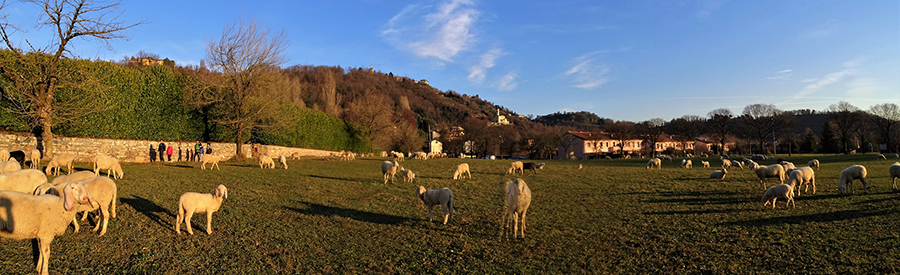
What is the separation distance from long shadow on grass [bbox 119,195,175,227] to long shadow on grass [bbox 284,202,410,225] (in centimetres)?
316

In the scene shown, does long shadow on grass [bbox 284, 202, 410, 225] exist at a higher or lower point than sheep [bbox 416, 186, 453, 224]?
lower

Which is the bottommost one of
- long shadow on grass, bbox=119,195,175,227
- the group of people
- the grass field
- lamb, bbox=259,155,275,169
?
the grass field

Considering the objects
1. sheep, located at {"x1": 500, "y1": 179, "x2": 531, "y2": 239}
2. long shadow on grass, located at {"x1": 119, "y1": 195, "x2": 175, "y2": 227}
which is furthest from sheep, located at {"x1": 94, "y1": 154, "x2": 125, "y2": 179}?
sheep, located at {"x1": 500, "y1": 179, "x2": 531, "y2": 239}

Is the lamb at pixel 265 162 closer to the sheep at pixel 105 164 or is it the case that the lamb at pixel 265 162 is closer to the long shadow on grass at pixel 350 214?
the sheep at pixel 105 164

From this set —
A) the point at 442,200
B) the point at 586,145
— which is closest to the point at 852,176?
the point at 442,200

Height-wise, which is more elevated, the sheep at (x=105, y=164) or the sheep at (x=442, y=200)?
the sheep at (x=105, y=164)

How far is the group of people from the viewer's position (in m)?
25.8

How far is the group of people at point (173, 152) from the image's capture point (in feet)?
84.7

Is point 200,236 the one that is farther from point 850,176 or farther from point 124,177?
point 850,176

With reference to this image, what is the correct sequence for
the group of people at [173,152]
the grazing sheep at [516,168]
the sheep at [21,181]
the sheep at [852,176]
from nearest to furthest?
the sheep at [21,181] < the sheep at [852,176] < the group of people at [173,152] < the grazing sheep at [516,168]

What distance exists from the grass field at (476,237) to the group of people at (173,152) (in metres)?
13.0

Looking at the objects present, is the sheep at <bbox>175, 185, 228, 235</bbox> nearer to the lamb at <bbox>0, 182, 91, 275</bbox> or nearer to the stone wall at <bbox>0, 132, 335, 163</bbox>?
the lamb at <bbox>0, 182, 91, 275</bbox>

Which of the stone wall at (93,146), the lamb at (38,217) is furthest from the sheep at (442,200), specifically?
the stone wall at (93,146)

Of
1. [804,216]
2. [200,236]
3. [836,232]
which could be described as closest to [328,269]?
[200,236]
